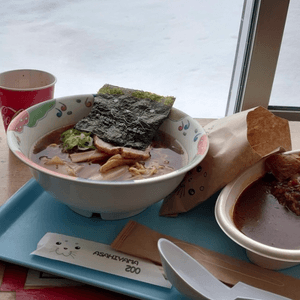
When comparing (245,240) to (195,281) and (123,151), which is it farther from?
(123,151)

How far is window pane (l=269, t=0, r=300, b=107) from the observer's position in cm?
131

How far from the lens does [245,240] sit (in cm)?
63

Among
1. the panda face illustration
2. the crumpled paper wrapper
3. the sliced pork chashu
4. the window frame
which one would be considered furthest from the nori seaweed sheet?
the window frame

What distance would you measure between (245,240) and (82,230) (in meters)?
0.32

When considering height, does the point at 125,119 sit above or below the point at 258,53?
below

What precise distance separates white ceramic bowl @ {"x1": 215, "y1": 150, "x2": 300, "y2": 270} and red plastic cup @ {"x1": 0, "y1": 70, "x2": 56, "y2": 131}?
547 mm

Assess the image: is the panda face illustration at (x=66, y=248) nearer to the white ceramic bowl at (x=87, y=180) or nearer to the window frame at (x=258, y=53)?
the white ceramic bowl at (x=87, y=180)

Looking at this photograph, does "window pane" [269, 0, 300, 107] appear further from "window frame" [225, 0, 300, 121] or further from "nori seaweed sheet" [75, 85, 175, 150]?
"nori seaweed sheet" [75, 85, 175, 150]

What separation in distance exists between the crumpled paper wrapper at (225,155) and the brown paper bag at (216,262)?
10cm

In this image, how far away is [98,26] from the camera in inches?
86.4

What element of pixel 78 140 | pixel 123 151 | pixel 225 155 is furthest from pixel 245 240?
pixel 78 140

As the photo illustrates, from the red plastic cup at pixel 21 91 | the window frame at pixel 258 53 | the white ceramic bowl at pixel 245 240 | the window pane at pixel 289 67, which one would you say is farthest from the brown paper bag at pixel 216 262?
the window pane at pixel 289 67

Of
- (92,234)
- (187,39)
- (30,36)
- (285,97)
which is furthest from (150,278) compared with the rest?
(30,36)

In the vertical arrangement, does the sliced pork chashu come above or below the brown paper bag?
above
